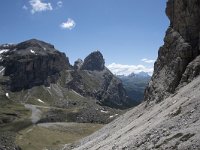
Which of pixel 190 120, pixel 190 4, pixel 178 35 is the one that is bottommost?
pixel 190 120

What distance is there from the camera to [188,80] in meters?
57.9

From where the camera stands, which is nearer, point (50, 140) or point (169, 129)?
point (169, 129)

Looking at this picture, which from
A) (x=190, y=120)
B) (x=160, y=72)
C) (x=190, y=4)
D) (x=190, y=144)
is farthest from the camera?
(x=160, y=72)

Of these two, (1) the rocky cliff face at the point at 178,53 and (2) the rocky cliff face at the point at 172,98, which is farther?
(1) the rocky cliff face at the point at 178,53

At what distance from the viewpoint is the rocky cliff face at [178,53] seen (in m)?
62.2

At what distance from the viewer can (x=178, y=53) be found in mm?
65625

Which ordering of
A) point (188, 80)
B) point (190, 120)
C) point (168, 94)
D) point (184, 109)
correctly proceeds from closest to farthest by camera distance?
point (190, 120)
point (184, 109)
point (188, 80)
point (168, 94)

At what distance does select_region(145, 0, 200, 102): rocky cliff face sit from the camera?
62.2 metres

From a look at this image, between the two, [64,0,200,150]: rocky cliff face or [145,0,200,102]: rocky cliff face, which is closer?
[64,0,200,150]: rocky cliff face

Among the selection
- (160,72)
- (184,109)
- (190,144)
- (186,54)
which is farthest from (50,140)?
(190,144)

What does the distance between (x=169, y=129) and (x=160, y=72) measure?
3709cm

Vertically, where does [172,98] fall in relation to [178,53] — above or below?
below

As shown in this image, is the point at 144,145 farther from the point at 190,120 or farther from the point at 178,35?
the point at 178,35

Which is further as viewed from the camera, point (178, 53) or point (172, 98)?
point (178, 53)
